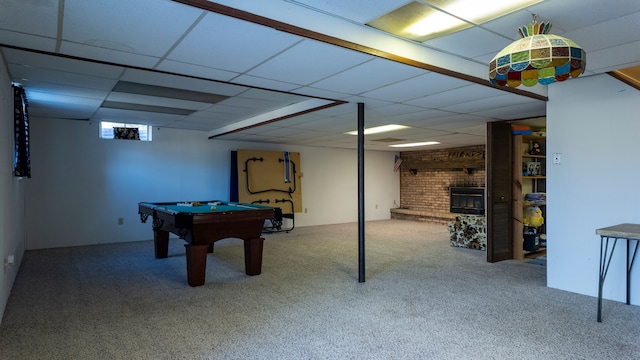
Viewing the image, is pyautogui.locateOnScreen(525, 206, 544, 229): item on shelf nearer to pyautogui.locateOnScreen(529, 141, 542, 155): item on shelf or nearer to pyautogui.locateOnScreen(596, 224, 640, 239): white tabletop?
pyautogui.locateOnScreen(529, 141, 542, 155): item on shelf

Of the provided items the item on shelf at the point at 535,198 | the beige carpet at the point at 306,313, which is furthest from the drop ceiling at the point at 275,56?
the beige carpet at the point at 306,313

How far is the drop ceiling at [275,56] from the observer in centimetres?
219

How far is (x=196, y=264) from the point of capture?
13.5 feet

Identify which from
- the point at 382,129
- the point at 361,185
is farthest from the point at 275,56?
the point at 382,129

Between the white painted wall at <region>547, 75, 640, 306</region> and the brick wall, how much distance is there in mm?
5134

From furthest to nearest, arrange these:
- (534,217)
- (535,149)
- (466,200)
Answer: (466,200) → (535,149) → (534,217)

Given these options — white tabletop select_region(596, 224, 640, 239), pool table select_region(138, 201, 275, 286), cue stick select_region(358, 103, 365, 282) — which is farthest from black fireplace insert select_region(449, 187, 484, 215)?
pool table select_region(138, 201, 275, 286)

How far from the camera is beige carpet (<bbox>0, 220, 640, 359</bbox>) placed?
260 centimetres

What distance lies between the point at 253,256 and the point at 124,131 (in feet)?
13.6

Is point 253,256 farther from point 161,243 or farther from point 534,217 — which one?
point 534,217

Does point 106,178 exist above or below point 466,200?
above

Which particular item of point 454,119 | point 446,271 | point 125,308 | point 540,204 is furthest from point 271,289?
point 540,204

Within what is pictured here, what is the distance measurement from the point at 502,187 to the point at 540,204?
3.05ft

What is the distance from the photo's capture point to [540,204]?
19.3 ft
